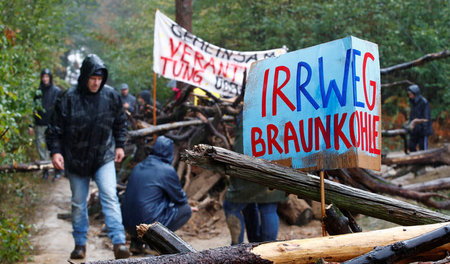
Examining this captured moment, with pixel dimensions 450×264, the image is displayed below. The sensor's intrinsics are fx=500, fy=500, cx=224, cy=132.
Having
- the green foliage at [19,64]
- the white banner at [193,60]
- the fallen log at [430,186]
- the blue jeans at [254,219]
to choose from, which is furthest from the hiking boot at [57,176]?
the fallen log at [430,186]

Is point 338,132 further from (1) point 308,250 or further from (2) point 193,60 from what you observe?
(2) point 193,60

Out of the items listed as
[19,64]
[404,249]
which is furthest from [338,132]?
[19,64]

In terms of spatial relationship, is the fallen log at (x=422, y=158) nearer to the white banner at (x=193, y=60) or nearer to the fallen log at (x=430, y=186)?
the fallen log at (x=430, y=186)

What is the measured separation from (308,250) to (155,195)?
12.5ft

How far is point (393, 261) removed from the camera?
1851 mm

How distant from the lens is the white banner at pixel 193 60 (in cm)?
804

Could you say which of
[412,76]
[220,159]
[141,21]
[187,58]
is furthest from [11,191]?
A: [141,21]

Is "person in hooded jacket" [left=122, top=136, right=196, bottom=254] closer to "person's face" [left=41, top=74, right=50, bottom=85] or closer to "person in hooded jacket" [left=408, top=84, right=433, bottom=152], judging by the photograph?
"person's face" [left=41, top=74, right=50, bottom=85]

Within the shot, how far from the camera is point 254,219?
5.88m

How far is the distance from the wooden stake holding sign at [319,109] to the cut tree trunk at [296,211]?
533 cm

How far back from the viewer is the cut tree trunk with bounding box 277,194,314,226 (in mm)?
7853

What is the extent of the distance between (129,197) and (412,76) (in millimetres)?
13561

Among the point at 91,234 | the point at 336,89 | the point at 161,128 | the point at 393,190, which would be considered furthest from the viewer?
the point at 161,128

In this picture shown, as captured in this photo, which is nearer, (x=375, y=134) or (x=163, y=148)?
(x=375, y=134)
